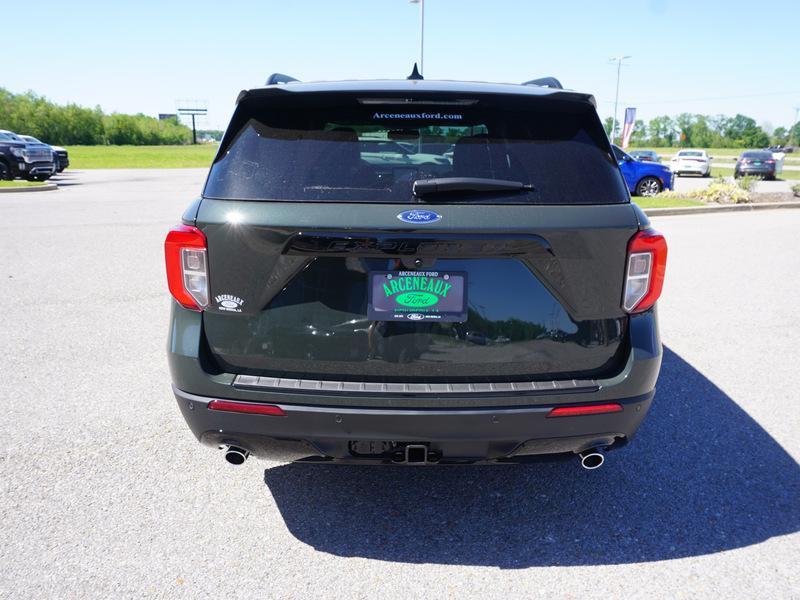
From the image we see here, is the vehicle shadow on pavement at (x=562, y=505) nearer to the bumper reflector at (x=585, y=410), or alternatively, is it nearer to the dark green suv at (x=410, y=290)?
the dark green suv at (x=410, y=290)

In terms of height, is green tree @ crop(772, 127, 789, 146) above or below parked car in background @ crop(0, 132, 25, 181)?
above

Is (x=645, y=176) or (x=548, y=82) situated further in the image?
(x=645, y=176)

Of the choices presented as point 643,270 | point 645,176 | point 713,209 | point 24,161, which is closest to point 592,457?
point 643,270

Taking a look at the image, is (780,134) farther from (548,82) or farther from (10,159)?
(548,82)

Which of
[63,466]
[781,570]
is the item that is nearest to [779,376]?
[781,570]

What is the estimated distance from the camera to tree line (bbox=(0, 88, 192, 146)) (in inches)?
3307

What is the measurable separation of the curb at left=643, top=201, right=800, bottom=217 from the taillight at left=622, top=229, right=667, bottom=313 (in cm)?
1301

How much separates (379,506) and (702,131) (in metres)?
175

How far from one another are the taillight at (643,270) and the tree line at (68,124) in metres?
93.2

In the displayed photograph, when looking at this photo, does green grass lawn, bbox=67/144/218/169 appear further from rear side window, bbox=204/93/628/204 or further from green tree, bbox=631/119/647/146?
green tree, bbox=631/119/647/146

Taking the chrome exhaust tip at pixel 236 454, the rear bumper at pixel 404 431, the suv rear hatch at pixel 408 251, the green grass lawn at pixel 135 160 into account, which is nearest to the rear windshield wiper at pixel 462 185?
the suv rear hatch at pixel 408 251

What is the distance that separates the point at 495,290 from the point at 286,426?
38.5 inches

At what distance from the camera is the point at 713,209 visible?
53.3 ft

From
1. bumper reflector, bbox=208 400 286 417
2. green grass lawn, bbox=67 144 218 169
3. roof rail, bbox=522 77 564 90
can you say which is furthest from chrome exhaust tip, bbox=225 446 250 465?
green grass lawn, bbox=67 144 218 169
